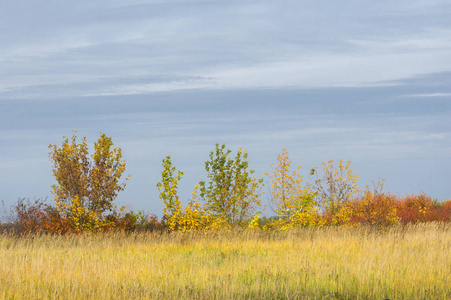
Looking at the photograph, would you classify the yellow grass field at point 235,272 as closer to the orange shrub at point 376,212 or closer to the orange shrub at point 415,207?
the orange shrub at point 376,212

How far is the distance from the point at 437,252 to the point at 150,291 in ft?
25.8

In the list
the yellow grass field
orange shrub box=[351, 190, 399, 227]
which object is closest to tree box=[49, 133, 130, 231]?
the yellow grass field

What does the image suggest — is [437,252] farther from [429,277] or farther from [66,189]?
[66,189]

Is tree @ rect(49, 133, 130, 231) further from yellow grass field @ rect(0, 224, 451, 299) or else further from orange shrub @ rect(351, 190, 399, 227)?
orange shrub @ rect(351, 190, 399, 227)

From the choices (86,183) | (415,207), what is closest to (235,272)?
(86,183)

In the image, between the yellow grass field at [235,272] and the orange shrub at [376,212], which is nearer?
the yellow grass field at [235,272]

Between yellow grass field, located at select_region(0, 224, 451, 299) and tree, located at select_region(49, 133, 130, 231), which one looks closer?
yellow grass field, located at select_region(0, 224, 451, 299)

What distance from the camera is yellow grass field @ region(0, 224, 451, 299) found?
726 centimetres

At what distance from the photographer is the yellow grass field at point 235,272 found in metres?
7.26

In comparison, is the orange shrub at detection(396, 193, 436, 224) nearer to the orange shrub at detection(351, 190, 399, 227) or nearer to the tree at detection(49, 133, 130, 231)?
the orange shrub at detection(351, 190, 399, 227)

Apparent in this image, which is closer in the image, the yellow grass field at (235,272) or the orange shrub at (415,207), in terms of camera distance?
the yellow grass field at (235,272)

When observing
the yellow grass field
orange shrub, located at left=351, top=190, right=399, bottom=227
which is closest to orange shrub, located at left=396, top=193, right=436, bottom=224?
orange shrub, located at left=351, top=190, right=399, bottom=227

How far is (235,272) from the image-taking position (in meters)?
8.66

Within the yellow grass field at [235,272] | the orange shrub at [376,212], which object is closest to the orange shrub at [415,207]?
the orange shrub at [376,212]
